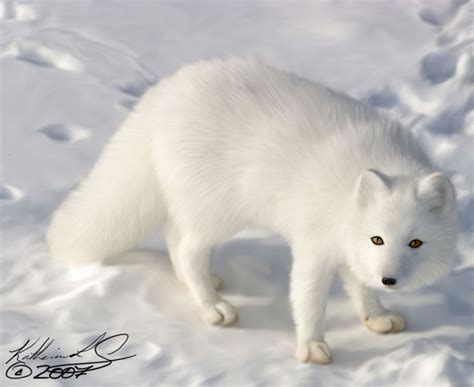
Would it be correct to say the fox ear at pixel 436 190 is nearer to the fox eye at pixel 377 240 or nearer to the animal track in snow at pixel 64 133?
the fox eye at pixel 377 240

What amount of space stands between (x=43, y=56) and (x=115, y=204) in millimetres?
2238

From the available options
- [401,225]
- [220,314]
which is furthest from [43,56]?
[401,225]

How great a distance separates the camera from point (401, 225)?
2.74 metres

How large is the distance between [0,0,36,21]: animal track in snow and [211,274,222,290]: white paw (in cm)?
288

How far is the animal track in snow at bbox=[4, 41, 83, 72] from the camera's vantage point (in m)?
5.33

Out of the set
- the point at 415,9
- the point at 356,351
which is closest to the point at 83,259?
the point at 356,351

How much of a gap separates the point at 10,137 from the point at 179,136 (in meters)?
1.77

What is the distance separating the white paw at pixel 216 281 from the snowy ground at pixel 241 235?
0.06 m

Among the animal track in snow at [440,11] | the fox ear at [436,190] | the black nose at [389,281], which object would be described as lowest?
the black nose at [389,281]

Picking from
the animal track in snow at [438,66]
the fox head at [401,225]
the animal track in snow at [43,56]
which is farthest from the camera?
the animal track in snow at [43,56]

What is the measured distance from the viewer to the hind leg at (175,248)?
3.54 meters

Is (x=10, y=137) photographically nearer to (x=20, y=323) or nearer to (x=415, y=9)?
(x=20, y=323)

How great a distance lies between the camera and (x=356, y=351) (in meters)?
3.21
